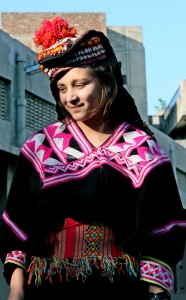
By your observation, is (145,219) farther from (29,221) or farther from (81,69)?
(81,69)

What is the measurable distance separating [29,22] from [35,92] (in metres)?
10.7

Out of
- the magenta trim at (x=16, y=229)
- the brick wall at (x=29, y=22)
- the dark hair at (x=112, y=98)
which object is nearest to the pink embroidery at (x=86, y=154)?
the dark hair at (x=112, y=98)

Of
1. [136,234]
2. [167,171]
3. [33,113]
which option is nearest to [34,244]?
[136,234]

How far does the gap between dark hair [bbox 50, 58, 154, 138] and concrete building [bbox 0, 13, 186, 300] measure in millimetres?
11295

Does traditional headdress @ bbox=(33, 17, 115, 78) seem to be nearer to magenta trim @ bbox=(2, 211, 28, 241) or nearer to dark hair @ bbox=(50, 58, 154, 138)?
dark hair @ bbox=(50, 58, 154, 138)

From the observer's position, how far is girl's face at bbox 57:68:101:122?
2.86 metres

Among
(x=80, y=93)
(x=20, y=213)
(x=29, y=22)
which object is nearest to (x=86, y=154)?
(x=80, y=93)

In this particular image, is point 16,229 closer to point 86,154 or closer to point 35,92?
point 86,154

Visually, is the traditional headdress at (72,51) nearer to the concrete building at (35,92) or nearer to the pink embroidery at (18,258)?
the pink embroidery at (18,258)

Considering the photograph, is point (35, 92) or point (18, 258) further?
point (35, 92)

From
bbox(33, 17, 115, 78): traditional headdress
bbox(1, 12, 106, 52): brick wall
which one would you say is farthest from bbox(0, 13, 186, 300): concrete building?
bbox(33, 17, 115, 78): traditional headdress

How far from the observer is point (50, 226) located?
2.77m

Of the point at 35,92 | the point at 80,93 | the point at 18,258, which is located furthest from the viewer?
the point at 35,92

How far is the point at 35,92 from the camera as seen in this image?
1675 cm
